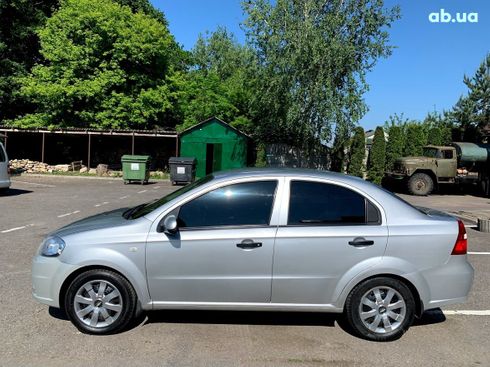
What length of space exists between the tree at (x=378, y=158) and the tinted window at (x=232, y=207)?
74.0 feet

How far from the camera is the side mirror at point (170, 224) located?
421 centimetres

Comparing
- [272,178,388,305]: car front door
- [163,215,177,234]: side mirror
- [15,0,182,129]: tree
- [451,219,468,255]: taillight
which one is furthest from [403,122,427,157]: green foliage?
[163,215,177,234]: side mirror

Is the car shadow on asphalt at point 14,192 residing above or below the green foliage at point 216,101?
below

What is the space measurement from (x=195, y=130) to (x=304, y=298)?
24527mm

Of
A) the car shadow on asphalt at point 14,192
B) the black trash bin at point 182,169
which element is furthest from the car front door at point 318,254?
the black trash bin at point 182,169

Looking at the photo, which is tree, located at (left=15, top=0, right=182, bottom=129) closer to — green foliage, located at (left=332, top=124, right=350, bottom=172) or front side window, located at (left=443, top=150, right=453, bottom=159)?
green foliage, located at (left=332, top=124, right=350, bottom=172)

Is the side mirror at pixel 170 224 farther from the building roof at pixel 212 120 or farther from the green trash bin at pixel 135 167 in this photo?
the building roof at pixel 212 120

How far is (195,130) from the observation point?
2825 cm

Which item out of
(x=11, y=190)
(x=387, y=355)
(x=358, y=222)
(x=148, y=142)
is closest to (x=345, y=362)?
(x=387, y=355)

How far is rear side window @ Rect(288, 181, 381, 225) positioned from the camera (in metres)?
4.43

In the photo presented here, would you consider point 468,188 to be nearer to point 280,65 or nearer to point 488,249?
point 280,65

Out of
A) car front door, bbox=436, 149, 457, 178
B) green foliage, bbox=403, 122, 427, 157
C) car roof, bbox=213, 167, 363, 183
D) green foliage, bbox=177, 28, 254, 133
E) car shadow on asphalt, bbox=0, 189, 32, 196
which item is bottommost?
car shadow on asphalt, bbox=0, 189, 32, 196

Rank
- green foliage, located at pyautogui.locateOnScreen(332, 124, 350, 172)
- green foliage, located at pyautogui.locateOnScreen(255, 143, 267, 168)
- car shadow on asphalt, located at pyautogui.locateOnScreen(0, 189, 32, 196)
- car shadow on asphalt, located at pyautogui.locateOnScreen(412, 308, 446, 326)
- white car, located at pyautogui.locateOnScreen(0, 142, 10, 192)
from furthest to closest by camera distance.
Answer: green foliage, located at pyautogui.locateOnScreen(255, 143, 267, 168) → green foliage, located at pyautogui.locateOnScreen(332, 124, 350, 172) → car shadow on asphalt, located at pyautogui.locateOnScreen(0, 189, 32, 196) → white car, located at pyautogui.locateOnScreen(0, 142, 10, 192) → car shadow on asphalt, located at pyautogui.locateOnScreen(412, 308, 446, 326)

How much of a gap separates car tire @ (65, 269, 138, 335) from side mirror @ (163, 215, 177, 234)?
635mm
